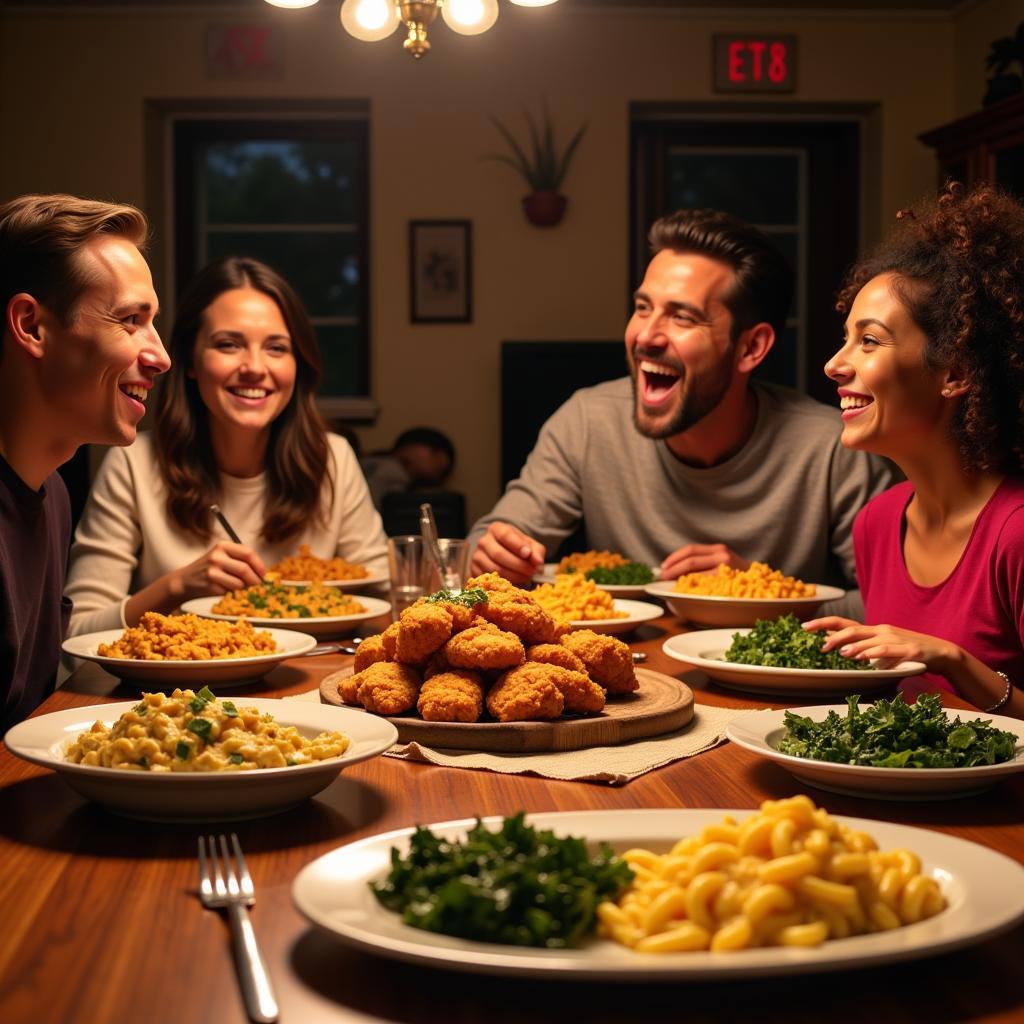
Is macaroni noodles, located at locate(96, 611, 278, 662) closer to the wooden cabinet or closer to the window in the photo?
the wooden cabinet

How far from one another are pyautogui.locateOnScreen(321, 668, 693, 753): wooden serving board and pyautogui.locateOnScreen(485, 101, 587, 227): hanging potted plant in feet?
18.3

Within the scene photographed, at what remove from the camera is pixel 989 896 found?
856mm

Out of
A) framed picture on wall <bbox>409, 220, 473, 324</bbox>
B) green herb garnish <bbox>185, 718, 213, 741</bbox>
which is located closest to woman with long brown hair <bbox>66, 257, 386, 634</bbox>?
green herb garnish <bbox>185, 718, 213, 741</bbox>

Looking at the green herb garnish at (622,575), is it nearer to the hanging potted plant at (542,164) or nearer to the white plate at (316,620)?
the white plate at (316,620)

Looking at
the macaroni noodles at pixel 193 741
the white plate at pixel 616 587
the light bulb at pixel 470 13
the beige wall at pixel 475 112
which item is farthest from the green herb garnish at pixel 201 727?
the beige wall at pixel 475 112

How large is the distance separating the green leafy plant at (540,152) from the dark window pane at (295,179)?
872 millimetres

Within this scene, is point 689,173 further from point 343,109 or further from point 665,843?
point 665,843

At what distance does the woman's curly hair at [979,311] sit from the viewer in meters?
2.12

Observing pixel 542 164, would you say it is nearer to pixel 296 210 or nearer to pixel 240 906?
pixel 296 210

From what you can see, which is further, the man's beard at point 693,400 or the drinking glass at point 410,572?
the man's beard at point 693,400

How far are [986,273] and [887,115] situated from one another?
5.30 meters

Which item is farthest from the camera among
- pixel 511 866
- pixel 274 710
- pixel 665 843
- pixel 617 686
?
pixel 617 686

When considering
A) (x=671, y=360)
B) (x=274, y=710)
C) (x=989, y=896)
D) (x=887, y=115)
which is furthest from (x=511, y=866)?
(x=887, y=115)

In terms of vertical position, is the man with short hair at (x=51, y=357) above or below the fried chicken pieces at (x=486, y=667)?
above
